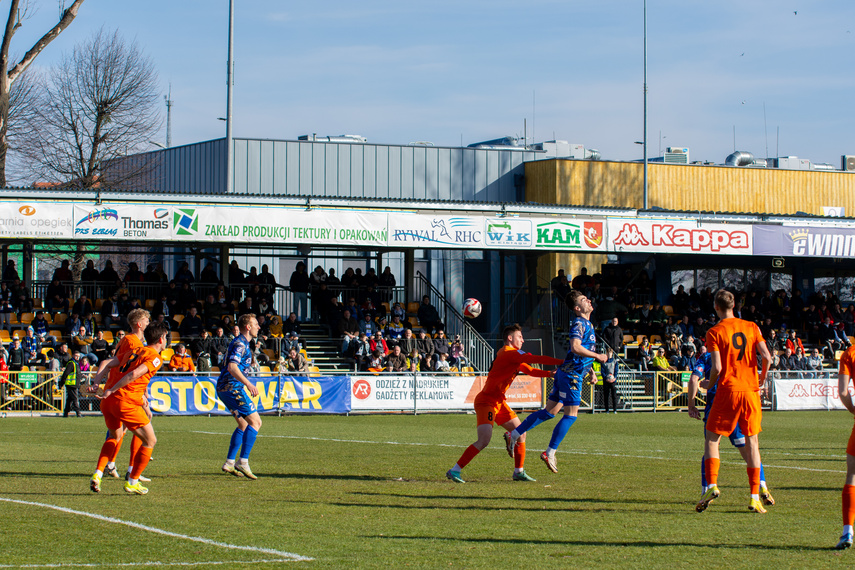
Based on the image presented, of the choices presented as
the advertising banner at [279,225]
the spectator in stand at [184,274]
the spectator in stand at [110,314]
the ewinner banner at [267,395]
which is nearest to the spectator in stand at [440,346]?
the advertising banner at [279,225]

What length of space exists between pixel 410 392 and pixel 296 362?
3209mm

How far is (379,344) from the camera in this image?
95.7 ft

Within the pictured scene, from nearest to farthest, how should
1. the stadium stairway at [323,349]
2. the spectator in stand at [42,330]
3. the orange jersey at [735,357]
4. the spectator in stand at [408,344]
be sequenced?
the orange jersey at [735,357] < the spectator in stand at [42,330] < the spectator in stand at [408,344] < the stadium stairway at [323,349]

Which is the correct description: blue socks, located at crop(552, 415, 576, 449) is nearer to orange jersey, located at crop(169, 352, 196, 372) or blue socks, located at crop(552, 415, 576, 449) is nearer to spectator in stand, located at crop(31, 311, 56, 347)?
orange jersey, located at crop(169, 352, 196, 372)

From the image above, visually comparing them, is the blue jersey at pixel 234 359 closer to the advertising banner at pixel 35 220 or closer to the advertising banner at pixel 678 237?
the advertising banner at pixel 35 220

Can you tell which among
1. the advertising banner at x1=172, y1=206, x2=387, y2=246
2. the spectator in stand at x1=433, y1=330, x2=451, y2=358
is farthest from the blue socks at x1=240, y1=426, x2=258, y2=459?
the spectator in stand at x1=433, y1=330, x2=451, y2=358

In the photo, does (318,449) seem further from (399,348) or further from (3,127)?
(399,348)

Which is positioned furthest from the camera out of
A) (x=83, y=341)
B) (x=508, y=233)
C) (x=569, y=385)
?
(x=508, y=233)

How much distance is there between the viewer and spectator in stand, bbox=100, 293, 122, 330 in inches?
1128

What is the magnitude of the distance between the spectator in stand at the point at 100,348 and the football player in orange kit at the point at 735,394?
66.7 ft

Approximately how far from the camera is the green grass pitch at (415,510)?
6977 millimetres

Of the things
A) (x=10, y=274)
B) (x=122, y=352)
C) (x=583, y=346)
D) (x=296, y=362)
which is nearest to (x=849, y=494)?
(x=583, y=346)

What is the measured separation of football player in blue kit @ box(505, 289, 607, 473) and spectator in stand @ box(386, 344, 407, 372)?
54.1 feet

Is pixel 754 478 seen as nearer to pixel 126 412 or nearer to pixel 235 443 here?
pixel 235 443
